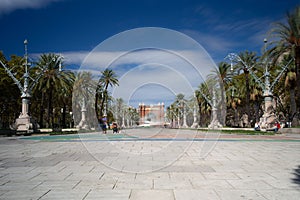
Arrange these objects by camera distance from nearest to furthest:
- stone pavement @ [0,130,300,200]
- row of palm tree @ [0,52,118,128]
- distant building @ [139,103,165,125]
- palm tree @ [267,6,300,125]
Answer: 1. stone pavement @ [0,130,300,200]
2. palm tree @ [267,6,300,125]
3. row of palm tree @ [0,52,118,128]
4. distant building @ [139,103,165,125]

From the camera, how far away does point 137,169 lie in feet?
22.2

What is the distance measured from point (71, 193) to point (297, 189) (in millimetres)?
3742

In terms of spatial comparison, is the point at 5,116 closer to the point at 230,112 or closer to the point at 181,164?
the point at 230,112

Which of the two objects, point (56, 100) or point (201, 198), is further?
point (56, 100)

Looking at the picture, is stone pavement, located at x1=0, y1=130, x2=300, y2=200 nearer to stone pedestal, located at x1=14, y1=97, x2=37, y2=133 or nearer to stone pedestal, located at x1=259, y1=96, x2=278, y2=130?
stone pedestal, located at x1=14, y1=97, x2=37, y2=133

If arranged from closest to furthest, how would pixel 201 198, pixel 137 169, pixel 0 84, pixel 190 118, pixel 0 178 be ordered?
pixel 201 198 < pixel 0 178 < pixel 137 169 < pixel 0 84 < pixel 190 118

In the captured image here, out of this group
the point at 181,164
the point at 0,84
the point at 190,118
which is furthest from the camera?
the point at 190,118

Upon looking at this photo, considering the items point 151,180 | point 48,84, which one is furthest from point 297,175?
point 48,84

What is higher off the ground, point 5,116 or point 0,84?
point 0,84

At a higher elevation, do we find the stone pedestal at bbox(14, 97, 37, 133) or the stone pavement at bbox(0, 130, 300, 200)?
the stone pedestal at bbox(14, 97, 37, 133)

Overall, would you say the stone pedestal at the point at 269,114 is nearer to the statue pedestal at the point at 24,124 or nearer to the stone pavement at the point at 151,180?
the stone pavement at the point at 151,180

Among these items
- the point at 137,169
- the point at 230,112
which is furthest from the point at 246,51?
the point at 137,169

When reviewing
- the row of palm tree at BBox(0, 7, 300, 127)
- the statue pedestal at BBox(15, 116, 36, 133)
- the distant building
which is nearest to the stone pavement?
the row of palm tree at BBox(0, 7, 300, 127)

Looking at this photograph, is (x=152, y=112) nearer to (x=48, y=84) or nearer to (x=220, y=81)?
(x=48, y=84)
